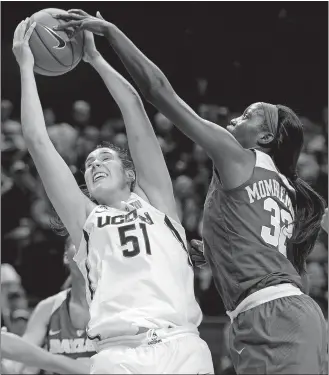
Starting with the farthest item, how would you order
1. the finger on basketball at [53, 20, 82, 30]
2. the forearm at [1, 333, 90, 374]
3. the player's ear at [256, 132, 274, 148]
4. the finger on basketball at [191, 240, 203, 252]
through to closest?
the forearm at [1, 333, 90, 374] < the finger on basketball at [191, 240, 203, 252] < the player's ear at [256, 132, 274, 148] < the finger on basketball at [53, 20, 82, 30]

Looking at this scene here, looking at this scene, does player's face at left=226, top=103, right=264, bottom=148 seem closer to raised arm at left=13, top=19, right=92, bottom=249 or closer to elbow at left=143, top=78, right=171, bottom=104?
elbow at left=143, top=78, right=171, bottom=104

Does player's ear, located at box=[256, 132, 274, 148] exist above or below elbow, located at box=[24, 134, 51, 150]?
below

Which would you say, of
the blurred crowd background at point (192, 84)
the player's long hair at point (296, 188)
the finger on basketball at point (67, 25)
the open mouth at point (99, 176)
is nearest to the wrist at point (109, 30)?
the finger on basketball at point (67, 25)

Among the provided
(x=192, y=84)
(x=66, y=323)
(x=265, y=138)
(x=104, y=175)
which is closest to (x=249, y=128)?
(x=265, y=138)

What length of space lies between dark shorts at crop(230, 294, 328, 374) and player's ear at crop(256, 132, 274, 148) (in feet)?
2.57

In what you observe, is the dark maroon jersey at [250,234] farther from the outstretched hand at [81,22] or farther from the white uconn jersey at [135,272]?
the outstretched hand at [81,22]

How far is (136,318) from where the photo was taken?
3.11m

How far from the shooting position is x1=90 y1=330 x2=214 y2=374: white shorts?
3047 mm

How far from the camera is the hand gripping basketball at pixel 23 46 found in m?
3.66

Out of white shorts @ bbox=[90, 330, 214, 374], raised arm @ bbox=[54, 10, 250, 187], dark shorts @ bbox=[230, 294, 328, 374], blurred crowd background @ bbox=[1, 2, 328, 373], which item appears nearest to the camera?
A: white shorts @ bbox=[90, 330, 214, 374]

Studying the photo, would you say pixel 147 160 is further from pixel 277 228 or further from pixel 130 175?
pixel 277 228

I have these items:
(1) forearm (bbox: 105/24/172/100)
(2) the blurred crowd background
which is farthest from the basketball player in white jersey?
(2) the blurred crowd background

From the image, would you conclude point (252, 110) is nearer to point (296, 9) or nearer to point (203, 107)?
point (203, 107)

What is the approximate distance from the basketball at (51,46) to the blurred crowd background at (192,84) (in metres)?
4.55
